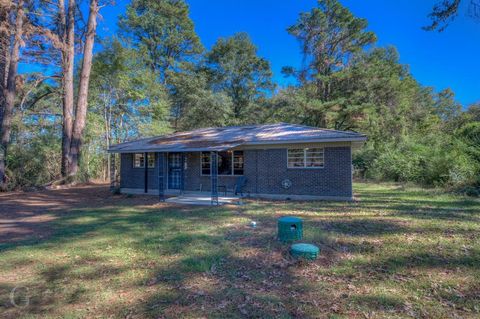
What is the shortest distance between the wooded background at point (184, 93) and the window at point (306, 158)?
18.4 feet

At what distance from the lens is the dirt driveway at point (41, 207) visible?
698 centimetres

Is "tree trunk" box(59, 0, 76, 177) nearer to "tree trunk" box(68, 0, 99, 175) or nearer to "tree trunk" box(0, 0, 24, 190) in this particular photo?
"tree trunk" box(68, 0, 99, 175)

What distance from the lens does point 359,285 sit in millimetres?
3779

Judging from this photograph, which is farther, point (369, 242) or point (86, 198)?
point (86, 198)

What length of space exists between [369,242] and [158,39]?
3096 cm

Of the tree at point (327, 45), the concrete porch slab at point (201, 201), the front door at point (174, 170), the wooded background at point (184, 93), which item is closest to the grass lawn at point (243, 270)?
the concrete porch slab at point (201, 201)

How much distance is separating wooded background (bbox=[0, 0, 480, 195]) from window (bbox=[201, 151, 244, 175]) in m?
8.53

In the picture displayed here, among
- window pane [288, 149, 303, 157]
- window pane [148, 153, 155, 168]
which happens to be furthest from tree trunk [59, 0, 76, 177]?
window pane [288, 149, 303, 157]

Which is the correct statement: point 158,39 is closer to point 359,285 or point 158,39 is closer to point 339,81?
point 339,81

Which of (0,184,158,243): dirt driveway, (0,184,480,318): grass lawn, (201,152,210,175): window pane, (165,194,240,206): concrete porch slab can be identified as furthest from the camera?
(201,152,210,175): window pane

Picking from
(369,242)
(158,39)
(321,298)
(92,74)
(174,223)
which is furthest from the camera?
(158,39)

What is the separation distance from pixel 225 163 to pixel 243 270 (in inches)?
354

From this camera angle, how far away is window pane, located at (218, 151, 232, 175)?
13055mm

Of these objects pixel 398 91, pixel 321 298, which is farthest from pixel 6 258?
pixel 398 91
